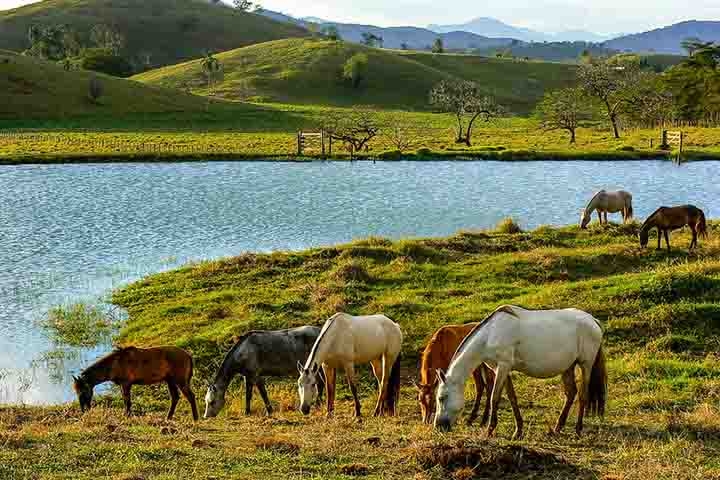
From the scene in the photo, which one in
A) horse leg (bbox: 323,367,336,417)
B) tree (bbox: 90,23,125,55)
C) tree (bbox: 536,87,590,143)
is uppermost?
tree (bbox: 90,23,125,55)

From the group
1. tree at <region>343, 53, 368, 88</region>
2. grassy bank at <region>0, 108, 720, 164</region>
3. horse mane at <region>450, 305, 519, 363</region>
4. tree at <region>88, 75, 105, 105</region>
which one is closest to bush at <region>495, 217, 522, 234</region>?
horse mane at <region>450, 305, 519, 363</region>

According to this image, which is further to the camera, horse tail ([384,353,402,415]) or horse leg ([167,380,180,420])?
horse leg ([167,380,180,420])

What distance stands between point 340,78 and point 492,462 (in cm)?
12528

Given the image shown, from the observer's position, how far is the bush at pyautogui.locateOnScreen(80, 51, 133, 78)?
451 feet

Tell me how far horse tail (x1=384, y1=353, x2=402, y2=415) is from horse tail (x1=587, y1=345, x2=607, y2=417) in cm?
320

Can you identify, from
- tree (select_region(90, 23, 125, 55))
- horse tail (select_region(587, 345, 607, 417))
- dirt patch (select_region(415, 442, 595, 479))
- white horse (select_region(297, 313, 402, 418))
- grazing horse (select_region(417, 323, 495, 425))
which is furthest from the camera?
tree (select_region(90, 23, 125, 55))

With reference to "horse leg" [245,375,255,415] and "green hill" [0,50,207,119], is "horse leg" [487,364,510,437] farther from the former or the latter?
"green hill" [0,50,207,119]

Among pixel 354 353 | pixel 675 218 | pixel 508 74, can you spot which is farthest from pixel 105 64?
pixel 354 353

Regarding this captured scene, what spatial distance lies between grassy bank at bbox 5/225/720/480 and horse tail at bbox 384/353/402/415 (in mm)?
281

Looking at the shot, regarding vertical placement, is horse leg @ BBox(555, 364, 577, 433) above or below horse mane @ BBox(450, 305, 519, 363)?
below

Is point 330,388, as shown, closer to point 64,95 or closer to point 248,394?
point 248,394

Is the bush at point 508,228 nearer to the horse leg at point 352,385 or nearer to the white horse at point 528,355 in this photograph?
the horse leg at point 352,385

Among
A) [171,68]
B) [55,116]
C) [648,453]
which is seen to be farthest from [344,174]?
[171,68]

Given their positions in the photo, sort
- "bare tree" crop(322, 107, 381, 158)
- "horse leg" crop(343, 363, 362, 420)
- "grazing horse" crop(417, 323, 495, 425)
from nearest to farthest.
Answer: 1. "grazing horse" crop(417, 323, 495, 425)
2. "horse leg" crop(343, 363, 362, 420)
3. "bare tree" crop(322, 107, 381, 158)
